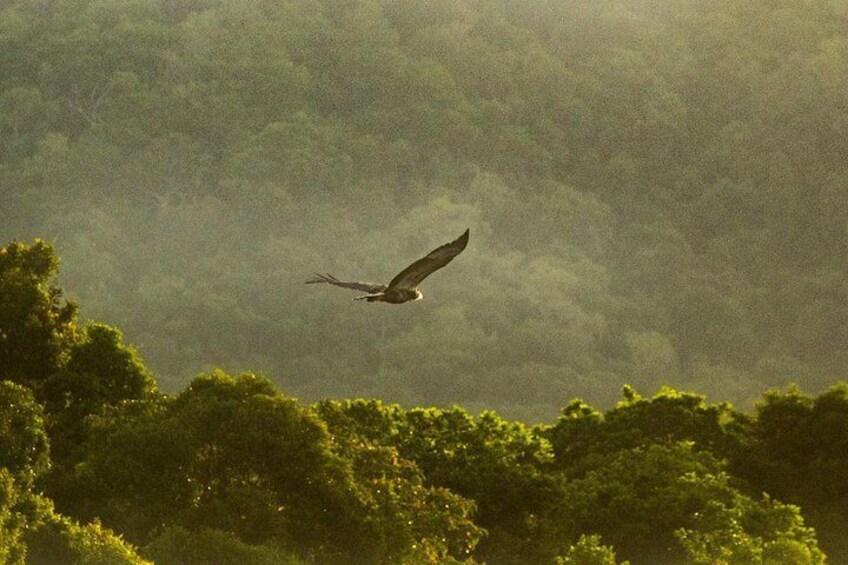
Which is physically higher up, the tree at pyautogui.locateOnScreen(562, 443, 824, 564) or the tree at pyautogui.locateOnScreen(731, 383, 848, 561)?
the tree at pyautogui.locateOnScreen(731, 383, 848, 561)

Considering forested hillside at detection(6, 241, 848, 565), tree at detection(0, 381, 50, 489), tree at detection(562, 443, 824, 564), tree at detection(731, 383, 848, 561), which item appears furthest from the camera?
tree at detection(731, 383, 848, 561)

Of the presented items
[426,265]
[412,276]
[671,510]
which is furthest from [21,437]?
[671,510]

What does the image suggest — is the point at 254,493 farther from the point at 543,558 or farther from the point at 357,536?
the point at 543,558

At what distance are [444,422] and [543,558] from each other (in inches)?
519

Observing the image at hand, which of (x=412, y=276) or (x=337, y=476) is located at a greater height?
(x=337, y=476)

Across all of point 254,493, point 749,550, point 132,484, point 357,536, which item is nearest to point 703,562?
point 749,550

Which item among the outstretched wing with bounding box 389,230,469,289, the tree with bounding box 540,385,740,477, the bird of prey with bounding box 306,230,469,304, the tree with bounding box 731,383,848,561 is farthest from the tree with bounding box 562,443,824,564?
the outstretched wing with bounding box 389,230,469,289

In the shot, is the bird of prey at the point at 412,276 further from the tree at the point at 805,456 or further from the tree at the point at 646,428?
the tree at the point at 646,428

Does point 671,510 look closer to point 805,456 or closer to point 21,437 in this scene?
point 805,456

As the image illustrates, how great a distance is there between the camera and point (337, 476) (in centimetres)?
5606

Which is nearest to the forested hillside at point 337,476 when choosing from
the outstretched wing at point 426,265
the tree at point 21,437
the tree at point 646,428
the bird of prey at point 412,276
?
the tree at point 21,437

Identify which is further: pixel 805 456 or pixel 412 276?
pixel 805 456

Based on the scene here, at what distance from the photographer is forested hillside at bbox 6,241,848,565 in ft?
171

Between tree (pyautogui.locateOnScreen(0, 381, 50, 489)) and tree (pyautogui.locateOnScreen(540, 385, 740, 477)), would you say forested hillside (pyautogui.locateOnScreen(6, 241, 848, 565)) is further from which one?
tree (pyautogui.locateOnScreen(540, 385, 740, 477))
